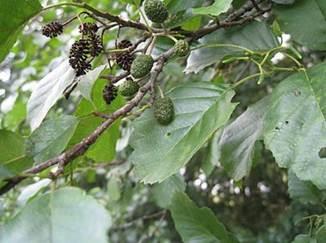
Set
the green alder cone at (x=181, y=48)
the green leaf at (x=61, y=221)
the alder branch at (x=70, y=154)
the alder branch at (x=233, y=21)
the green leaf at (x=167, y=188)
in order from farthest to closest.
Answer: the green leaf at (x=167, y=188) → the alder branch at (x=233, y=21) → the green alder cone at (x=181, y=48) → the alder branch at (x=70, y=154) → the green leaf at (x=61, y=221)

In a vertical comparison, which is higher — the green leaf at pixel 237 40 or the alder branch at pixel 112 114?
the alder branch at pixel 112 114

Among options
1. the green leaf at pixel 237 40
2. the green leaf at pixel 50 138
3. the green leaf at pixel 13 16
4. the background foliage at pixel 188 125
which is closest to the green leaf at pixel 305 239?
the background foliage at pixel 188 125

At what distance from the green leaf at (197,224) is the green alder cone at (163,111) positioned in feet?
0.92

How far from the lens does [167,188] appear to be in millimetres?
1598

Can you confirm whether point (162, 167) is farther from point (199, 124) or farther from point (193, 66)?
point (193, 66)

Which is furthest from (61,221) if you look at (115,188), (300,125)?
(115,188)

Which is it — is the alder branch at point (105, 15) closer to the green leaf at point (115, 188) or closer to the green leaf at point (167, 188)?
the green leaf at point (167, 188)

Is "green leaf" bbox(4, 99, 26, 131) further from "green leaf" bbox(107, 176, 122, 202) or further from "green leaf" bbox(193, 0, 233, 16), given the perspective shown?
"green leaf" bbox(193, 0, 233, 16)

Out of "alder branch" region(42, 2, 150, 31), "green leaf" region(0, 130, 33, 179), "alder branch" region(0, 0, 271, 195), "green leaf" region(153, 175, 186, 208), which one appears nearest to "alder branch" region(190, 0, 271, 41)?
"alder branch" region(0, 0, 271, 195)

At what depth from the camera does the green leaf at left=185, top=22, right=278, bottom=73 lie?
101 cm

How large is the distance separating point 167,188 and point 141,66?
32.6 inches

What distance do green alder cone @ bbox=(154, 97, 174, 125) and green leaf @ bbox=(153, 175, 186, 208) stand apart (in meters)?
0.64

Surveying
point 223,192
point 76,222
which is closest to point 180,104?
point 76,222

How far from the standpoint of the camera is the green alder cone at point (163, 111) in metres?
0.86
